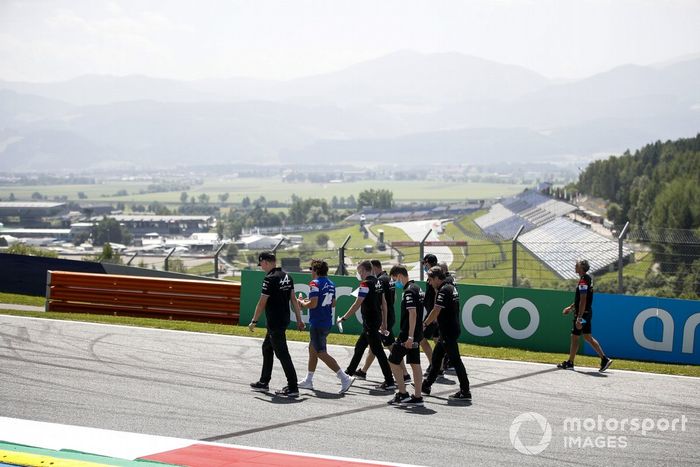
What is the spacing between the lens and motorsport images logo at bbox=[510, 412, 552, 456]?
9.29 meters

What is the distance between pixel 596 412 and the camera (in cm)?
1101

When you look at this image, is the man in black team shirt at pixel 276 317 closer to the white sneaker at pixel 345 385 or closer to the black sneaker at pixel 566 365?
the white sneaker at pixel 345 385

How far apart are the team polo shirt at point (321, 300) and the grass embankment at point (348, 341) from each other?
404 centimetres

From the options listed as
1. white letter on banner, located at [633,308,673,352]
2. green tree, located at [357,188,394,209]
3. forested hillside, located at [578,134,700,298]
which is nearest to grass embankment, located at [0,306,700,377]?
white letter on banner, located at [633,308,673,352]

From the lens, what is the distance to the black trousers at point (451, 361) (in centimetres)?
1152

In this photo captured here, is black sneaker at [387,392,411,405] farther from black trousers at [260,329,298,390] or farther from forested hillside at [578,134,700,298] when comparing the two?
forested hillside at [578,134,700,298]

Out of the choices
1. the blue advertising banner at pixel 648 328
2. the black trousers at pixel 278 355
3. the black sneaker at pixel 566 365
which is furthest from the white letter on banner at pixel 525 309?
the black trousers at pixel 278 355

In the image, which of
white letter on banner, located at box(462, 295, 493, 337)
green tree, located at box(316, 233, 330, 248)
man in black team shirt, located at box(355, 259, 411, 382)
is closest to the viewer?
man in black team shirt, located at box(355, 259, 411, 382)

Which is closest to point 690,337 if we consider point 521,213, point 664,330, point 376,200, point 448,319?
point 664,330

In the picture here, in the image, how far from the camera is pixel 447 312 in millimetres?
11695

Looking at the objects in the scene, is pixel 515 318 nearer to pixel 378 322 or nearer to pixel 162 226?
pixel 378 322

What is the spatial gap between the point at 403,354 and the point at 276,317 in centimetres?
172

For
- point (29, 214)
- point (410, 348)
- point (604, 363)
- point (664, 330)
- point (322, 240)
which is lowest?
point (29, 214)

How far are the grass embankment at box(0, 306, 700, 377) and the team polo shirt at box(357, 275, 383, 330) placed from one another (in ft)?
11.3
